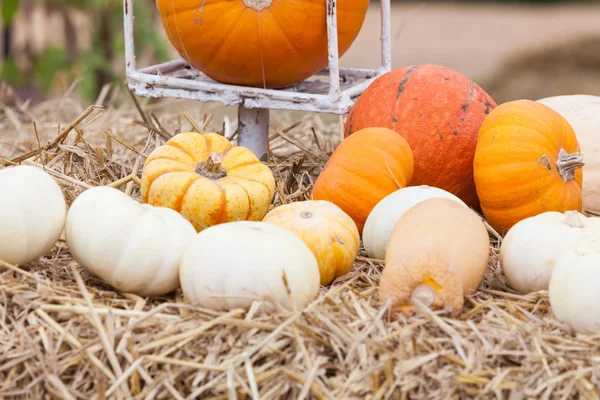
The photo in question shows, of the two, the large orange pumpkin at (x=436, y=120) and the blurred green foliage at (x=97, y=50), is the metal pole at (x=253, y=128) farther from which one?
the blurred green foliage at (x=97, y=50)

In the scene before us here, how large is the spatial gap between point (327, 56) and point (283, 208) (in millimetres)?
875

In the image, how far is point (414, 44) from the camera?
32.9 feet

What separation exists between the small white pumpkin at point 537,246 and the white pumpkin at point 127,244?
0.83m

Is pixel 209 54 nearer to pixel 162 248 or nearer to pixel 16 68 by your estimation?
pixel 162 248

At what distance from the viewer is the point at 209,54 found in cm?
290

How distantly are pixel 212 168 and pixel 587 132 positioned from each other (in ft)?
4.60

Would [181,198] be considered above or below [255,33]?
below

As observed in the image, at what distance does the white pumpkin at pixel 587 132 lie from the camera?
2.89m

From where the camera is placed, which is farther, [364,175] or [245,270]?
[364,175]

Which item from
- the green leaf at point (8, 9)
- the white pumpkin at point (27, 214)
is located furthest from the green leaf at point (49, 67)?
the white pumpkin at point (27, 214)

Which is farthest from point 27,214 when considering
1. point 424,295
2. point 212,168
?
point 424,295

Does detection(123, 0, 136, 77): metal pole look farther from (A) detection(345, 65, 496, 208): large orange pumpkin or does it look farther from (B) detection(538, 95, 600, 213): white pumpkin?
(B) detection(538, 95, 600, 213): white pumpkin

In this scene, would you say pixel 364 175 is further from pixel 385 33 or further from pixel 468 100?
pixel 385 33

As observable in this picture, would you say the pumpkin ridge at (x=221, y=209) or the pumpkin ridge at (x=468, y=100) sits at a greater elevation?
the pumpkin ridge at (x=468, y=100)
